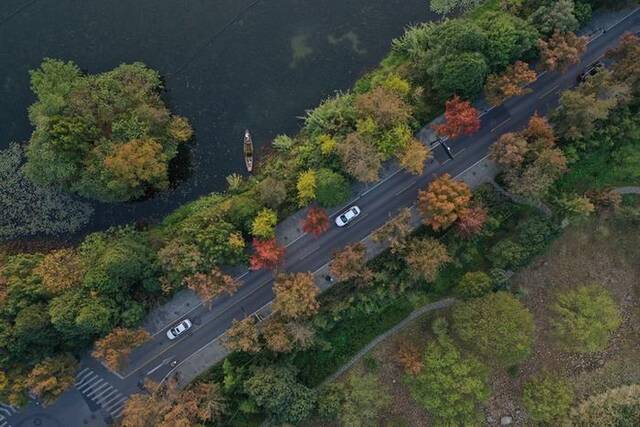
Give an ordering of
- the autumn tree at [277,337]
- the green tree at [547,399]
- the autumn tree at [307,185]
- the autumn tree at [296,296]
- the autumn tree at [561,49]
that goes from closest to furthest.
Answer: the autumn tree at [296,296]
the autumn tree at [277,337]
the autumn tree at [561,49]
the autumn tree at [307,185]
the green tree at [547,399]

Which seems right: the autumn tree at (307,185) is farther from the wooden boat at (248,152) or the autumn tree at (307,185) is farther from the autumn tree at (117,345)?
the autumn tree at (117,345)

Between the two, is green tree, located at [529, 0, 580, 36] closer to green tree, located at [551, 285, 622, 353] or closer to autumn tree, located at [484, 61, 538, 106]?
autumn tree, located at [484, 61, 538, 106]

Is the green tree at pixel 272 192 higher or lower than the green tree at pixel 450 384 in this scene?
higher

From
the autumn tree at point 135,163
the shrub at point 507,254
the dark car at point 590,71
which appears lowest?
the shrub at point 507,254

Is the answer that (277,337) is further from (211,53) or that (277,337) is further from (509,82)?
(509,82)

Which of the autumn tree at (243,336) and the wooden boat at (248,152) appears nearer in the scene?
the autumn tree at (243,336)

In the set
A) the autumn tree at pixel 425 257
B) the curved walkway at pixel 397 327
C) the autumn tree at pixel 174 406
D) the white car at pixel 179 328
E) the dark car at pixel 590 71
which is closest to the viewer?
the autumn tree at pixel 174 406

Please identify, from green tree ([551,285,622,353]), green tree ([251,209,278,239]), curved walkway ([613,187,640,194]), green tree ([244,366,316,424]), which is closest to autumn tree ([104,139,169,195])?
green tree ([251,209,278,239])

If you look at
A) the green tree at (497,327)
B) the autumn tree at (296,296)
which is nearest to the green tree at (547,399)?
the green tree at (497,327)
